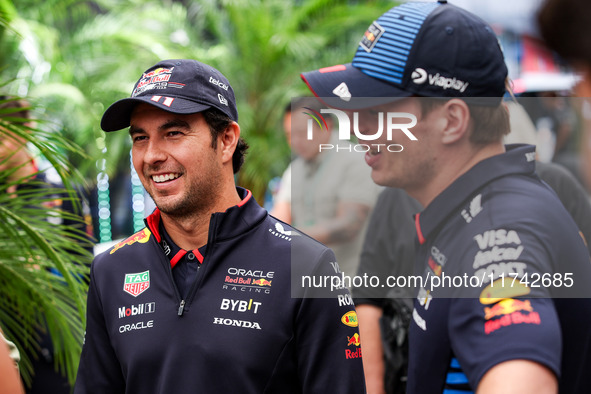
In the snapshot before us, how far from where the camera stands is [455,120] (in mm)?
1738

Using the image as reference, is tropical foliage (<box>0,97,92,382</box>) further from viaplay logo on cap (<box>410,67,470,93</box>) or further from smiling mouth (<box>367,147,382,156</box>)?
viaplay logo on cap (<box>410,67,470,93</box>)

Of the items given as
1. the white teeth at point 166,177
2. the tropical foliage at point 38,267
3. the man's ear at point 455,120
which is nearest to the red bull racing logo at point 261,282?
the white teeth at point 166,177

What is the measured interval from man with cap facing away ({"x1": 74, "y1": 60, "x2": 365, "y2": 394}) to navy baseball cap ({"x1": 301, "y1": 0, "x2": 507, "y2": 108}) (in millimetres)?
546

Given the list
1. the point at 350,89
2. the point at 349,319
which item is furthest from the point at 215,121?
the point at 349,319

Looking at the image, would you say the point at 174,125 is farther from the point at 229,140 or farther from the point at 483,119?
the point at 483,119

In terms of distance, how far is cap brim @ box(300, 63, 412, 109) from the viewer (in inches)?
70.7

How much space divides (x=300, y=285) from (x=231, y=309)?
0.21 m

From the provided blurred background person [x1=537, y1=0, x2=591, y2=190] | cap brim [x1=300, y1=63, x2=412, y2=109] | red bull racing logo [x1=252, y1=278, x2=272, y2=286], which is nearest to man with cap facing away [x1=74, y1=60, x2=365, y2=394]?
red bull racing logo [x1=252, y1=278, x2=272, y2=286]

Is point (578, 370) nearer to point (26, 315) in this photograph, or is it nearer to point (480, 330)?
point (480, 330)

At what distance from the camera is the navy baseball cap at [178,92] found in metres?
2.11

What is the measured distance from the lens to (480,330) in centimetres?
145

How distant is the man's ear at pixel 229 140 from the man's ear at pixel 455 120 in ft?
2.64

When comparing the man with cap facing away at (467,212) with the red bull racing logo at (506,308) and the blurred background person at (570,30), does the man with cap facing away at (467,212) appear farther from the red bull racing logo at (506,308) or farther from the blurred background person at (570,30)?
the blurred background person at (570,30)

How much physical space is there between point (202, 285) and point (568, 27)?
141 centimetres
